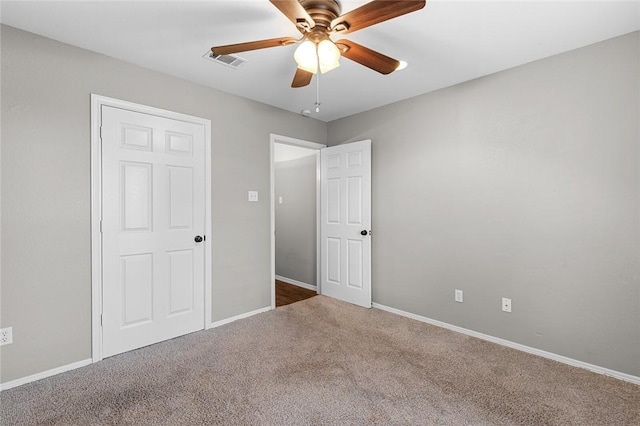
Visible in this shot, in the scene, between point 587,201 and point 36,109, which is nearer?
point 36,109

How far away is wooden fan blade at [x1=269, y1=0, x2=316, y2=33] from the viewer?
1.42 metres

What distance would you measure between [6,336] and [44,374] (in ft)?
1.25

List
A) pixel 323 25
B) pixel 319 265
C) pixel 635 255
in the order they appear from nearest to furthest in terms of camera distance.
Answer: pixel 323 25
pixel 635 255
pixel 319 265

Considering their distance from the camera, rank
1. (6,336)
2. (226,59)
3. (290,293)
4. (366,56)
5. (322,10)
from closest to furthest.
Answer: (322,10)
(366,56)
(6,336)
(226,59)
(290,293)

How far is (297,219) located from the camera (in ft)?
16.4

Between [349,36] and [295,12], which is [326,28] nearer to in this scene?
[295,12]

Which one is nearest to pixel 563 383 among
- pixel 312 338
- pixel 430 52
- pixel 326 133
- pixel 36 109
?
pixel 312 338

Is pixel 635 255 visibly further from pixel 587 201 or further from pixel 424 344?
pixel 424 344

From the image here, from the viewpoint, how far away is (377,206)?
373 centimetres

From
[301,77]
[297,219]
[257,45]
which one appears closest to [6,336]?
[257,45]

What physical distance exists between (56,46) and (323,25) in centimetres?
200

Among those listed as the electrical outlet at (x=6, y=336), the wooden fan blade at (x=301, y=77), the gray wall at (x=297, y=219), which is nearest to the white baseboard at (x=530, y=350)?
the gray wall at (x=297, y=219)

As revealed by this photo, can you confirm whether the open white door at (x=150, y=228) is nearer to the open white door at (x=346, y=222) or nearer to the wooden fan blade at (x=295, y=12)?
the open white door at (x=346, y=222)

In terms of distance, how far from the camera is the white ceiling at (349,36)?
1.89 meters
